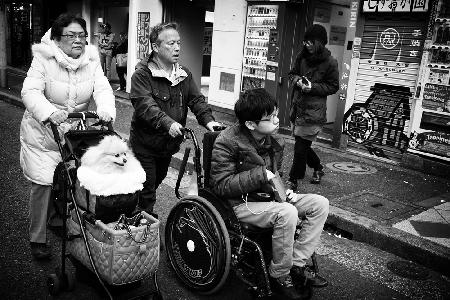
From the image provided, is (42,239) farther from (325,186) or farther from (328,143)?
(328,143)

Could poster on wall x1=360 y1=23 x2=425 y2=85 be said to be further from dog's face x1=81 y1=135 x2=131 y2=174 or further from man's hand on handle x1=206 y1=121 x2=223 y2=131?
dog's face x1=81 y1=135 x2=131 y2=174

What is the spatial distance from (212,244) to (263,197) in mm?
511

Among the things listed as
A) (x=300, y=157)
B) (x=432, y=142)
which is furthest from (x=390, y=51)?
(x=300, y=157)

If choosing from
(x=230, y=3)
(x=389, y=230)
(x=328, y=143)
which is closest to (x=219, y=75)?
(x=230, y=3)

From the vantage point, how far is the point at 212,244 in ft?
10.6

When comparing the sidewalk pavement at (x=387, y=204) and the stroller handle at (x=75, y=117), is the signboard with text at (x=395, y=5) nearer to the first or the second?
the sidewalk pavement at (x=387, y=204)

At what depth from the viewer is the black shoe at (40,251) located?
3854 mm

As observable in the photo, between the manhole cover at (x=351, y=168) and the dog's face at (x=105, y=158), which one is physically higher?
the dog's face at (x=105, y=158)

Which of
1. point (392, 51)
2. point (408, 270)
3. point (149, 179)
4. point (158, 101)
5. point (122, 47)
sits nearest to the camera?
point (158, 101)

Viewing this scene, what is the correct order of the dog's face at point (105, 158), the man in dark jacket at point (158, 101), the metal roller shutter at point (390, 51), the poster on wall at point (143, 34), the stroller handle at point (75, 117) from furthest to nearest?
the poster on wall at point (143, 34) → the metal roller shutter at point (390, 51) → the man in dark jacket at point (158, 101) → the stroller handle at point (75, 117) → the dog's face at point (105, 158)

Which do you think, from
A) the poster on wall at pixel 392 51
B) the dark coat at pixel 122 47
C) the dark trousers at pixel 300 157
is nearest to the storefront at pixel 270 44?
the poster on wall at pixel 392 51

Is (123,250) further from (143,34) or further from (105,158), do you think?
(143,34)

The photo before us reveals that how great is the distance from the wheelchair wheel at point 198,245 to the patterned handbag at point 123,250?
1.33ft

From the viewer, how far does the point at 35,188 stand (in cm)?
383
